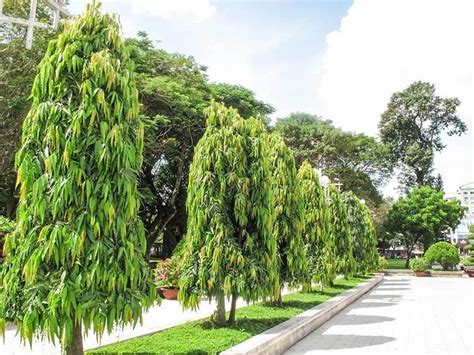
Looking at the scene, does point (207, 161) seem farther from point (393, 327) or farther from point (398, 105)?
point (398, 105)

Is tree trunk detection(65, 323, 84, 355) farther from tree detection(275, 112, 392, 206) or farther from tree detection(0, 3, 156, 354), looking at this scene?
tree detection(275, 112, 392, 206)

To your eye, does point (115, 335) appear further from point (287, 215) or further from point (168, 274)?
point (168, 274)

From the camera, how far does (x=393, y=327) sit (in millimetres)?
8898

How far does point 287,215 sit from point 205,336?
13.8 feet

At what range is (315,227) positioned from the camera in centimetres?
1319

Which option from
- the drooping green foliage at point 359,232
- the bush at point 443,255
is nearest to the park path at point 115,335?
the drooping green foliage at point 359,232

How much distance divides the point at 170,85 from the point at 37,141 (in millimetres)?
14128

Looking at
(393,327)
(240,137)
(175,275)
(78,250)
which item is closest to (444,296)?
(393,327)

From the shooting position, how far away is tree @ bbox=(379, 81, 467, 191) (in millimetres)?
39281

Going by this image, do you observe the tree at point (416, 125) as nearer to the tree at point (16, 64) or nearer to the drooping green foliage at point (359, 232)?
the drooping green foliage at point (359, 232)

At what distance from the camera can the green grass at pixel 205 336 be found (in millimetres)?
5473

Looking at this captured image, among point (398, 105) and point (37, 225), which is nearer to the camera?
point (37, 225)

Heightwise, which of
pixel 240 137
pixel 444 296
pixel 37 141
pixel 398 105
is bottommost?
pixel 444 296

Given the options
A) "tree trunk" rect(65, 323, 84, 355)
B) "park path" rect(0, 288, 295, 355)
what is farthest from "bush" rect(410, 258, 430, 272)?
"tree trunk" rect(65, 323, 84, 355)
